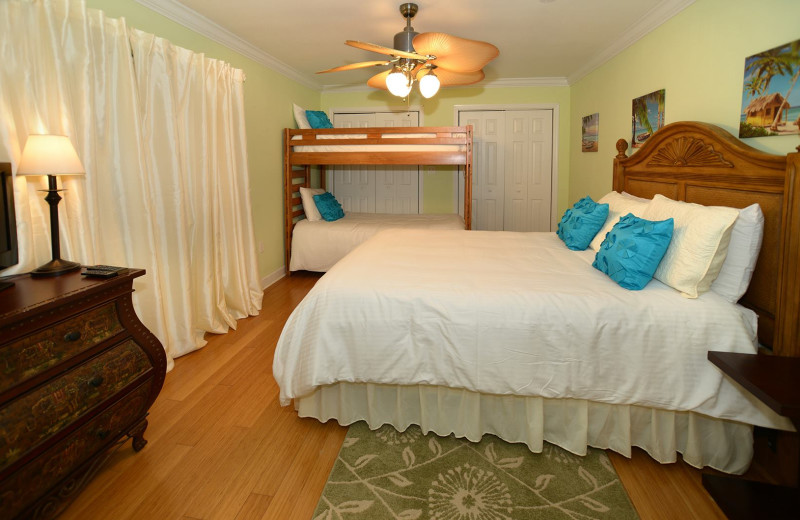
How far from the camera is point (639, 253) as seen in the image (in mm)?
1878

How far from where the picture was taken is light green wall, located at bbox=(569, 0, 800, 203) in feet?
6.63

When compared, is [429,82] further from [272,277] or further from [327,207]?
[272,277]

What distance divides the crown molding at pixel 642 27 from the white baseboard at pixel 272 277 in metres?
3.76

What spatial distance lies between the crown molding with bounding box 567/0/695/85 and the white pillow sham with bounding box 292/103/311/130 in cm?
297

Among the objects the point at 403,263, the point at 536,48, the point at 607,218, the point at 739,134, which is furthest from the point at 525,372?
the point at 536,48

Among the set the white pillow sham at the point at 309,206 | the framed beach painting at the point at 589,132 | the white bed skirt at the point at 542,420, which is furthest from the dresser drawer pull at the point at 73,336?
the framed beach painting at the point at 589,132

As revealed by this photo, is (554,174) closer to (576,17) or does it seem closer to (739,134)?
(576,17)

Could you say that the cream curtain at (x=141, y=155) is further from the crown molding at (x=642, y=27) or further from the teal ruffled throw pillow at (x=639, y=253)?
the crown molding at (x=642, y=27)

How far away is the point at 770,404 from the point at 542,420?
80 cm

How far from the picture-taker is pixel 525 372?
5.77 feet

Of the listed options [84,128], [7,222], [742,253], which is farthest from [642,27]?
[7,222]

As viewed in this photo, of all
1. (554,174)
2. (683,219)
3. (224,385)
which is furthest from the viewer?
(554,174)

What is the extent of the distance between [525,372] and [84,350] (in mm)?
1619

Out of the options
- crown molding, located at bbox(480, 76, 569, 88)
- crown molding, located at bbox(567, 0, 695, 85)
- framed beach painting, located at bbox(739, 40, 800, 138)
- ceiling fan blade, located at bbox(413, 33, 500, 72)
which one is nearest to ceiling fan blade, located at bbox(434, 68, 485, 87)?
ceiling fan blade, located at bbox(413, 33, 500, 72)
